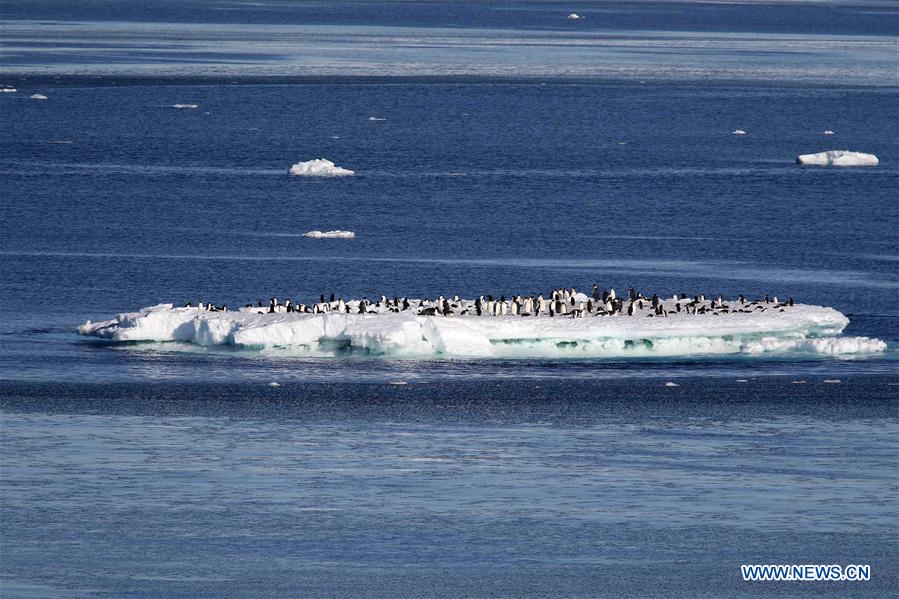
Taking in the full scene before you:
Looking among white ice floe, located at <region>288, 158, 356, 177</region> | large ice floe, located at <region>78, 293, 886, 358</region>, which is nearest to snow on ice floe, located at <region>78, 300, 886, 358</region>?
large ice floe, located at <region>78, 293, 886, 358</region>

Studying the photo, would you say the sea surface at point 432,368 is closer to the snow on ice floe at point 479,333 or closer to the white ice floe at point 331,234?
the snow on ice floe at point 479,333

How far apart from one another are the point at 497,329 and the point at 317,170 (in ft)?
138

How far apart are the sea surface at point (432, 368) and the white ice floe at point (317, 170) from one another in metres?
1.13

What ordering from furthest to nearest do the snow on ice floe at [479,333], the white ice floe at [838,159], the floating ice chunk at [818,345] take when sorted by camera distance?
the white ice floe at [838,159] < the floating ice chunk at [818,345] < the snow on ice floe at [479,333]

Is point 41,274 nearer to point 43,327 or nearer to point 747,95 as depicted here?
point 43,327

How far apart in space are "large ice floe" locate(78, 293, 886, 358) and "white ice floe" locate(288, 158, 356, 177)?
38392 mm

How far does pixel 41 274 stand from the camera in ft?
197

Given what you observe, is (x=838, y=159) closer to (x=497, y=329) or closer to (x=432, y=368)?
(x=497, y=329)

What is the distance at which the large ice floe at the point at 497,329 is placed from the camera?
4681 centimetres

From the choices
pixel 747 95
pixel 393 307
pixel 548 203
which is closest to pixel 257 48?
pixel 747 95

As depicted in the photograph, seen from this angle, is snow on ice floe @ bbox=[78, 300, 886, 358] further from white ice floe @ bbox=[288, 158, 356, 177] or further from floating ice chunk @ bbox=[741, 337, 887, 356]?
white ice floe @ bbox=[288, 158, 356, 177]

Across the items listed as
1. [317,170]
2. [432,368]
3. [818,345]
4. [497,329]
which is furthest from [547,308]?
[317,170]

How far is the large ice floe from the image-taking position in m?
46.8

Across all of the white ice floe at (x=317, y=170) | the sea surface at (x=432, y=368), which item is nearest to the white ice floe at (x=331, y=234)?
the sea surface at (x=432, y=368)
